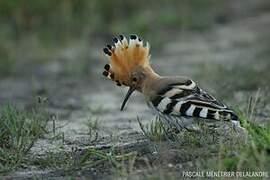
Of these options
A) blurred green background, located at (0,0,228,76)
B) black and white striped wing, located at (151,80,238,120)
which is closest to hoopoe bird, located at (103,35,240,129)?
black and white striped wing, located at (151,80,238,120)

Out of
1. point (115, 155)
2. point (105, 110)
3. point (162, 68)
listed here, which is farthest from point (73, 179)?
point (162, 68)

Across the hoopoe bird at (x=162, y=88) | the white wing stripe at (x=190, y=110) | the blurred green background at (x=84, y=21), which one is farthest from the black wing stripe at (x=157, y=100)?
the blurred green background at (x=84, y=21)

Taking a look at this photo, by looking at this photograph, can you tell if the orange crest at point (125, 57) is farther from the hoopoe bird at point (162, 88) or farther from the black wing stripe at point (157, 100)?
the black wing stripe at point (157, 100)

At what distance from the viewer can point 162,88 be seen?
4312mm

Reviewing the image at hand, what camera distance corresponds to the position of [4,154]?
4.36 meters

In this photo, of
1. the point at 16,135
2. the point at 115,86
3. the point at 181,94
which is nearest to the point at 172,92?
the point at 181,94

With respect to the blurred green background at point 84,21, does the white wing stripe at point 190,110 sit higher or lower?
lower

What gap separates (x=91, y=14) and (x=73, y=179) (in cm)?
705

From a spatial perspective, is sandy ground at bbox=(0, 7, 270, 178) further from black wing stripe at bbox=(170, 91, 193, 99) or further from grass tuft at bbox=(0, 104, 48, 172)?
black wing stripe at bbox=(170, 91, 193, 99)

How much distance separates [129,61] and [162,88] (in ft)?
1.14

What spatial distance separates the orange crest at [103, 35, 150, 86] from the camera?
454cm

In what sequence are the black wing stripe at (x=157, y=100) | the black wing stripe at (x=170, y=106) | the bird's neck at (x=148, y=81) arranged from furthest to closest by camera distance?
the bird's neck at (x=148, y=81), the black wing stripe at (x=157, y=100), the black wing stripe at (x=170, y=106)

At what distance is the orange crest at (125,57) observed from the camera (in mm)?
4535

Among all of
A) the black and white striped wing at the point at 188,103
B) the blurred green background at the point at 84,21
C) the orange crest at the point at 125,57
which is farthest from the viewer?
the blurred green background at the point at 84,21
